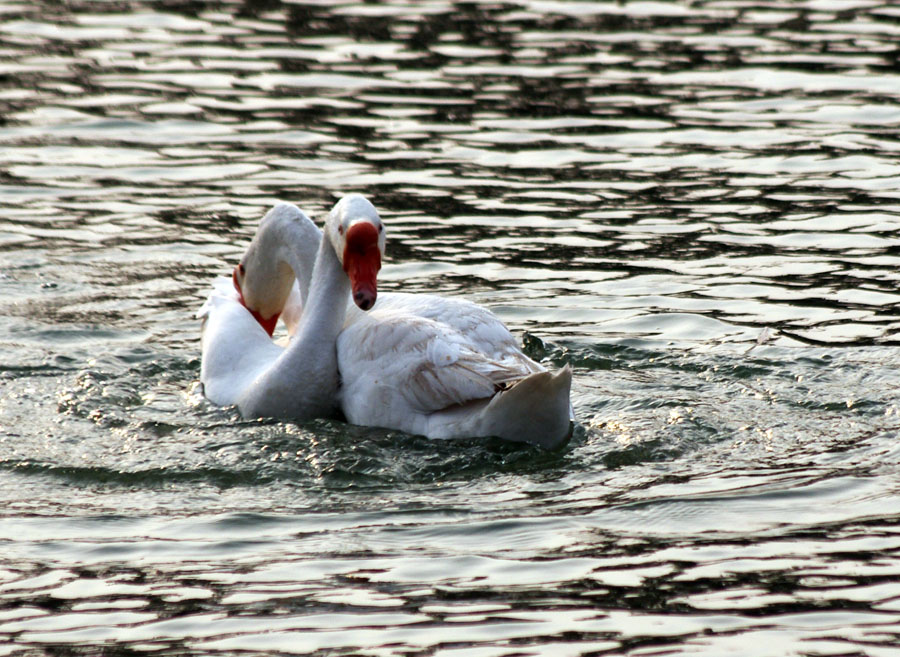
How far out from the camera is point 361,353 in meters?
7.58

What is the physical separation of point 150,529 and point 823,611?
2800 millimetres

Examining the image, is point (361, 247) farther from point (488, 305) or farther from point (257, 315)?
point (488, 305)

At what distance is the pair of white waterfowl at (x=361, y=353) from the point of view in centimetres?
697

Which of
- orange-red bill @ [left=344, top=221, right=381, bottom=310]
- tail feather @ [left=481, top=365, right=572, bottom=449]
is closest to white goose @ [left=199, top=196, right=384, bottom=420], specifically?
orange-red bill @ [left=344, top=221, right=381, bottom=310]

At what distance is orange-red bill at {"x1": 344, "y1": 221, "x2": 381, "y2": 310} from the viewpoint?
713cm

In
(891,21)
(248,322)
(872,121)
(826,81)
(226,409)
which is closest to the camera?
(226,409)

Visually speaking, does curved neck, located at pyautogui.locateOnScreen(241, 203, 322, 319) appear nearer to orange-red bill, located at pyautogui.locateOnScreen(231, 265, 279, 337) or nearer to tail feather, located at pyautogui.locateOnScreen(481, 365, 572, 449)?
orange-red bill, located at pyautogui.locateOnScreen(231, 265, 279, 337)

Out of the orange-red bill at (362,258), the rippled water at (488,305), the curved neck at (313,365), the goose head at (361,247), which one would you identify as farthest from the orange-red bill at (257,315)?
the orange-red bill at (362,258)

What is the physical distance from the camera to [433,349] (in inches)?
284

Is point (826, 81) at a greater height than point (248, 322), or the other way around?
point (826, 81)

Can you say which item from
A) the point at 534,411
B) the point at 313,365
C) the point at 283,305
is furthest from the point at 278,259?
the point at 534,411

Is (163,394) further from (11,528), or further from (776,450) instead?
(776,450)

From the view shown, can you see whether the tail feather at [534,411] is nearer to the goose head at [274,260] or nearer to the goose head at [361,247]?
the goose head at [361,247]

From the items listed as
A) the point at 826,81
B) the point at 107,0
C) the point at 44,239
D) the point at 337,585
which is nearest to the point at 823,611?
the point at 337,585
